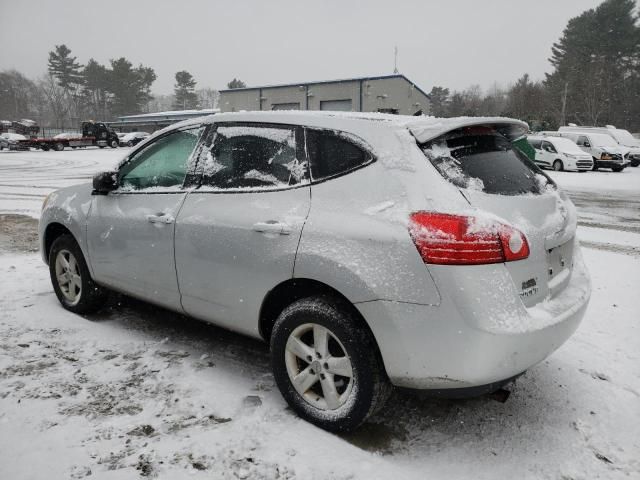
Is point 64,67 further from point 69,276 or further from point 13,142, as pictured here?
point 69,276

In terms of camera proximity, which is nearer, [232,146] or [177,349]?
[232,146]

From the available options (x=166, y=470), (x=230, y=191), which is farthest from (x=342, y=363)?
(x=230, y=191)

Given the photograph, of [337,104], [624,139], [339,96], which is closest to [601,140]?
[624,139]

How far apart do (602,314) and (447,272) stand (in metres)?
3.05

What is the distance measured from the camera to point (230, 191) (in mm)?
2955

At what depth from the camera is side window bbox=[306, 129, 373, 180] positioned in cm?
253

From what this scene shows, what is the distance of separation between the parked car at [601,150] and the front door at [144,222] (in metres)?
25.2

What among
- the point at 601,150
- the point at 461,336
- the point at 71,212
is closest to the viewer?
the point at 461,336

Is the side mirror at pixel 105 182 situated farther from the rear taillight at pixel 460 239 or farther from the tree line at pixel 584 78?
the tree line at pixel 584 78

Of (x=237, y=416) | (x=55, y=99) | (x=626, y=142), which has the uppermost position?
(x=55, y=99)

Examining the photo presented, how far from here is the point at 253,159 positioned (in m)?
2.95

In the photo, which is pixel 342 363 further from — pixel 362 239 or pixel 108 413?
pixel 108 413

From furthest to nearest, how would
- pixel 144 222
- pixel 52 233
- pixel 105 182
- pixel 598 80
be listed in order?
pixel 598 80, pixel 52 233, pixel 105 182, pixel 144 222

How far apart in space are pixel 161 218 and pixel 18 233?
5699 millimetres
